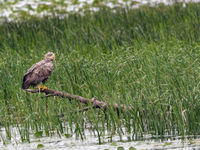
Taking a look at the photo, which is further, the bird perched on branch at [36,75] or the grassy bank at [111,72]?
the bird perched on branch at [36,75]

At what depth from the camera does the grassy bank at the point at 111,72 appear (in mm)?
5219

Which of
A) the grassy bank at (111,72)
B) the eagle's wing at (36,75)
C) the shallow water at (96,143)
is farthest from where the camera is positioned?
the eagle's wing at (36,75)

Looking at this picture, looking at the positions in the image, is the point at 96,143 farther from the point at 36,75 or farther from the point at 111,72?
the point at 111,72

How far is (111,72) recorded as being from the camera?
7.32m

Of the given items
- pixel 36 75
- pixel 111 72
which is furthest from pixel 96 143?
pixel 111 72

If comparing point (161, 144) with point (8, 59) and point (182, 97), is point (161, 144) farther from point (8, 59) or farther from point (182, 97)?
point (8, 59)

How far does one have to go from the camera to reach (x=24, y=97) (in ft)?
21.4

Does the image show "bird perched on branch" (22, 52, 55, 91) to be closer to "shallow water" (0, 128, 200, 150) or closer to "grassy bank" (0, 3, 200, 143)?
"grassy bank" (0, 3, 200, 143)

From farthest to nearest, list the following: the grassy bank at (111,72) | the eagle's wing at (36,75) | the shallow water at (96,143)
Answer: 1. the eagle's wing at (36,75)
2. the grassy bank at (111,72)
3. the shallow water at (96,143)

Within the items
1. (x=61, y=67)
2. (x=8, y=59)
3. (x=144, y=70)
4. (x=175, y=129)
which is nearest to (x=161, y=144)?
(x=175, y=129)

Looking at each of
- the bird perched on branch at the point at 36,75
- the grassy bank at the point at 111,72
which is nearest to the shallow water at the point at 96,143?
the grassy bank at the point at 111,72

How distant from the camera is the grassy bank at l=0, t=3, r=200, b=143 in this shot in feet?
17.1

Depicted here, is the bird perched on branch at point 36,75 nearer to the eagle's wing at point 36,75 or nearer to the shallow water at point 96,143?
the eagle's wing at point 36,75

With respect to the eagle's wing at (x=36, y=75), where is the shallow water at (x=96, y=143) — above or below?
below
